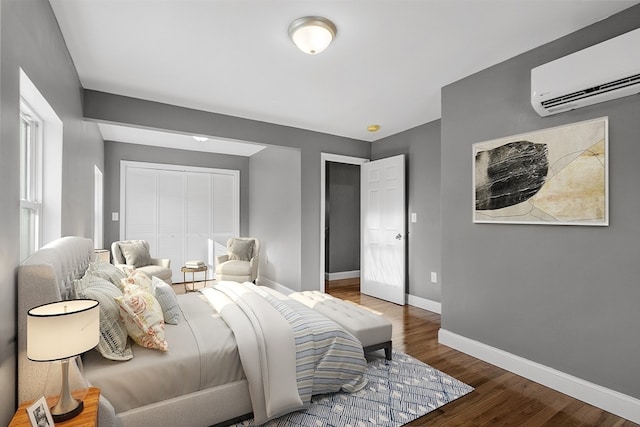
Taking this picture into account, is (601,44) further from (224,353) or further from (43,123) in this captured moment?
(43,123)

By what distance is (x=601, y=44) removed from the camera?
198 centimetres

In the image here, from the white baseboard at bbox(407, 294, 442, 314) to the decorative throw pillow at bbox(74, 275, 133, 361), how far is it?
353cm

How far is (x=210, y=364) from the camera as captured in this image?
6.01ft

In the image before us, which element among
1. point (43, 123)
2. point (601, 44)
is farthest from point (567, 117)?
point (43, 123)

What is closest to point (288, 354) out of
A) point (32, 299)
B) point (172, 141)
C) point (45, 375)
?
point (45, 375)

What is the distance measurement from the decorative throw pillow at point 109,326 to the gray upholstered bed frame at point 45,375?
4.2 inches

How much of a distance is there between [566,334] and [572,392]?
1.25ft

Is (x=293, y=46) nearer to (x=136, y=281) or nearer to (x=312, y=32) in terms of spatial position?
(x=312, y=32)

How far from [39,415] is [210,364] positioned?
0.82m

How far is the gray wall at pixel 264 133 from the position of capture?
10.9 ft

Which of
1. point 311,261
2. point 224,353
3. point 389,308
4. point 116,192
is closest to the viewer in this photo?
point 224,353

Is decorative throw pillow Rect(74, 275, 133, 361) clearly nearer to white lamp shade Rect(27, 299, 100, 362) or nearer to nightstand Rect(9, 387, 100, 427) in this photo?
nightstand Rect(9, 387, 100, 427)

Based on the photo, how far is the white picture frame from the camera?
3.49ft

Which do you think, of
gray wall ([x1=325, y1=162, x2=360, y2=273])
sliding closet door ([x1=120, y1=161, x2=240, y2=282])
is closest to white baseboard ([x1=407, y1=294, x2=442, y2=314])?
gray wall ([x1=325, y1=162, x2=360, y2=273])
